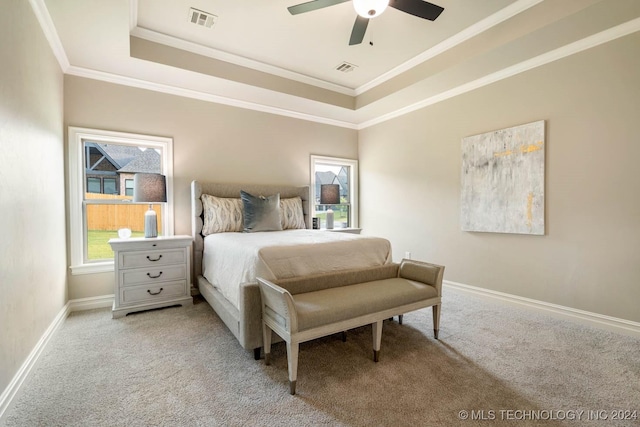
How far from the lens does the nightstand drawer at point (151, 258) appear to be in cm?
288

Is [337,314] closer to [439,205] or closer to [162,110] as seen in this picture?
[439,205]

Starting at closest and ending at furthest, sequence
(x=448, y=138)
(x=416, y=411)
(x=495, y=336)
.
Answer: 1. (x=416, y=411)
2. (x=495, y=336)
3. (x=448, y=138)

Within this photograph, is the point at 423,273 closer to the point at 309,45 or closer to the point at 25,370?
the point at 309,45

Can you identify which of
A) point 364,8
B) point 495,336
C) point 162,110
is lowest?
point 495,336

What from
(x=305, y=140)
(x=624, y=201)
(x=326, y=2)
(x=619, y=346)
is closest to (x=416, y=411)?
(x=619, y=346)

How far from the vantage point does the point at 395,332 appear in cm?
254

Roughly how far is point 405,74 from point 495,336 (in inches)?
124

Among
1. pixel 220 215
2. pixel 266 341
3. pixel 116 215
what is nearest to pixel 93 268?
pixel 116 215

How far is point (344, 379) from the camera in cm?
185

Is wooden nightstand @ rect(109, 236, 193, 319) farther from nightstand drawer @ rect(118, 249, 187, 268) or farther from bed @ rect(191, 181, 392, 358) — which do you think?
bed @ rect(191, 181, 392, 358)

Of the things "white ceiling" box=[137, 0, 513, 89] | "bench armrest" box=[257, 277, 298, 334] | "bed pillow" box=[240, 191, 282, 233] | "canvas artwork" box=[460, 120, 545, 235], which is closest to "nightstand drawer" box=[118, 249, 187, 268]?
"bed pillow" box=[240, 191, 282, 233]

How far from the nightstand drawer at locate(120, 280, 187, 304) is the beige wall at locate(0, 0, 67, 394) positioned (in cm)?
55

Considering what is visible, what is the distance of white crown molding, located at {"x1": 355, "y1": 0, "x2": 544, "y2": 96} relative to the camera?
2.52m

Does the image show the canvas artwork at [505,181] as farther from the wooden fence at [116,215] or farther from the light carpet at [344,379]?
the wooden fence at [116,215]
